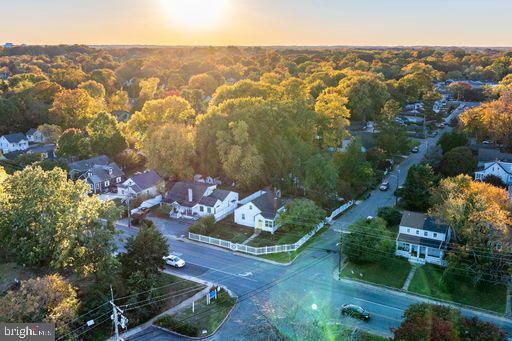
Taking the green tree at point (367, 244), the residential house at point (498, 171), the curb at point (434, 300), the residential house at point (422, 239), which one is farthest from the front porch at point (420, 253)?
the residential house at point (498, 171)

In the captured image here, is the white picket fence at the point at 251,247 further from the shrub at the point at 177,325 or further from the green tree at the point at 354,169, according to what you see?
the green tree at the point at 354,169

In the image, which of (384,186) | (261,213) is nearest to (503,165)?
(384,186)

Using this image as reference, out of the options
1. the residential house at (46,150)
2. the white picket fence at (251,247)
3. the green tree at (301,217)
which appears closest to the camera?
the white picket fence at (251,247)

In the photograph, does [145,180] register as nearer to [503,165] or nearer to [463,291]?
[463,291]

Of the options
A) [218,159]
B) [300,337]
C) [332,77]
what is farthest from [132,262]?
[332,77]

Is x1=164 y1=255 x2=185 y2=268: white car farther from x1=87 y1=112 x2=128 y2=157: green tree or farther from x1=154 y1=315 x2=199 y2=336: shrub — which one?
x1=87 y1=112 x2=128 y2=157: green tree

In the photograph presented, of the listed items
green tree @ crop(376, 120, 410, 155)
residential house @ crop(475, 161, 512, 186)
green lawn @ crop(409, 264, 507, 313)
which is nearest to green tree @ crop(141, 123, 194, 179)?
green tree @ crop(376, 120, 410, 155)
